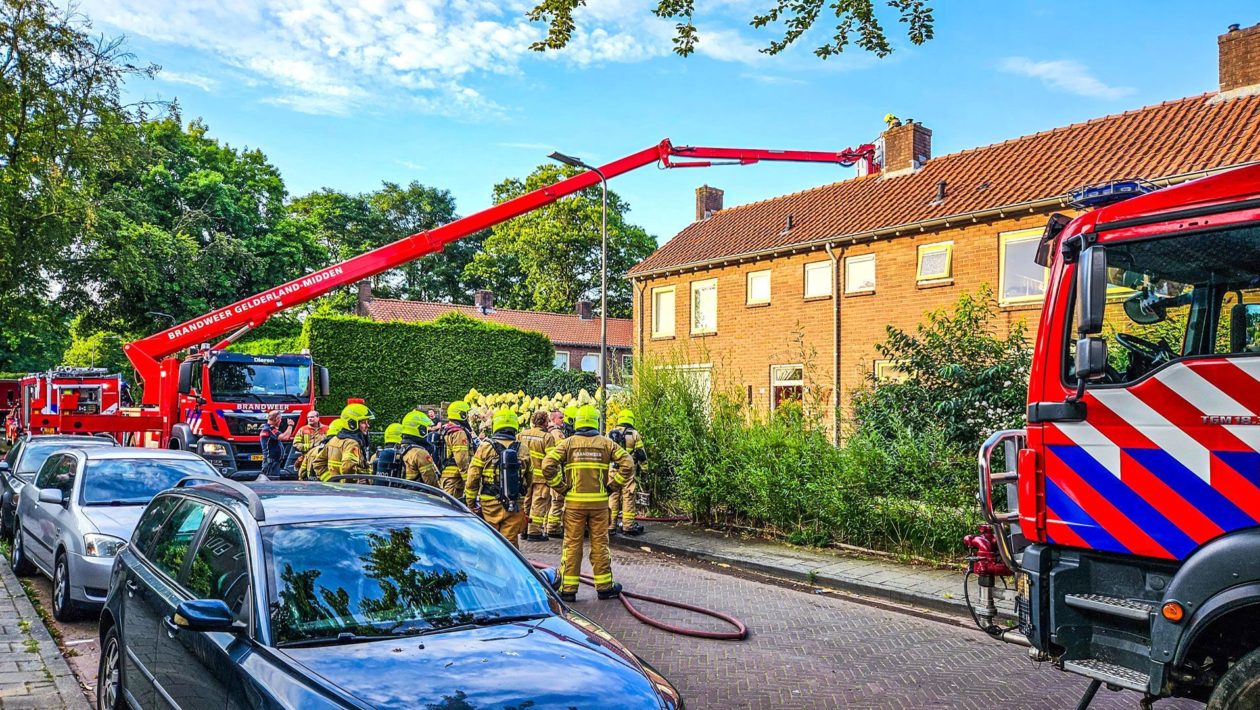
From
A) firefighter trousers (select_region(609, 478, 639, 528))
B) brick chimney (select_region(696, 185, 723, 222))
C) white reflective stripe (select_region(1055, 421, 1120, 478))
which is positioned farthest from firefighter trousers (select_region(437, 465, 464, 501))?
brick chimney (select_region(696, 185, 723, 222))

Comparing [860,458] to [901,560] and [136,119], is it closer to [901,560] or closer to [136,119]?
[901,560]

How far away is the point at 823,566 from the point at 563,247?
4062 centimetres

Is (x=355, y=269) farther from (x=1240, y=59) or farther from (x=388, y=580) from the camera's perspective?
(x=1240, y=59)

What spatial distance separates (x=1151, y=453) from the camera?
4047mm

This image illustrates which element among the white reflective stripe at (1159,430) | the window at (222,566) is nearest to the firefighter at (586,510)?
the window at (222,566)

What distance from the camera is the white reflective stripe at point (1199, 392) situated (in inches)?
150

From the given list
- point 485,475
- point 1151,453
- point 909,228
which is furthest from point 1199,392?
point 909,228

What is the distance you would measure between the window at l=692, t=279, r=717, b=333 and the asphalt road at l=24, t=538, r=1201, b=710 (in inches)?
604

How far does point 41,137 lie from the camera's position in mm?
15844

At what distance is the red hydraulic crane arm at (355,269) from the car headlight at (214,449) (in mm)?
2383

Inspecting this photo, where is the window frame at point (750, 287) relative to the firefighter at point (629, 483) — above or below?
above

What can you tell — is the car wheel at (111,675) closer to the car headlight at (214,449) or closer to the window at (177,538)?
the window at (177,538)

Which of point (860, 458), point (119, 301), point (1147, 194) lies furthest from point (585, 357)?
point (1147, 194)

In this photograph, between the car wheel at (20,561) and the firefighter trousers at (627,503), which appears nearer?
the car wheel at (20,561)
